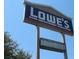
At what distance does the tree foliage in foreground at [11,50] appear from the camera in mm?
1732

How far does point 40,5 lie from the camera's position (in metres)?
1.86

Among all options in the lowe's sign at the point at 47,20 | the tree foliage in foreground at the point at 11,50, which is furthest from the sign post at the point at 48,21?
the tree foliage in foreground at the point at 11,50

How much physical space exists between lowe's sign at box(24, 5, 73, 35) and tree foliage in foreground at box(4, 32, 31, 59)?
188mm

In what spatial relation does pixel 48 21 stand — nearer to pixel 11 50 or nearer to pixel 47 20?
pixel 47 20

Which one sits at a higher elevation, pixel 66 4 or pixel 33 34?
pixel 66 4

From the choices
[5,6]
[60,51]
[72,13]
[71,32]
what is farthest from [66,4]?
[5,6]

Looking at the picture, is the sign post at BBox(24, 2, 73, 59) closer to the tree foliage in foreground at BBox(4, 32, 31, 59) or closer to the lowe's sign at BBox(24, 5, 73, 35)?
the lowe's sign at BBox(24, 5, 73, 35)

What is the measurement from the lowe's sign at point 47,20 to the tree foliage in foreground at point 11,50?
188 millimetres

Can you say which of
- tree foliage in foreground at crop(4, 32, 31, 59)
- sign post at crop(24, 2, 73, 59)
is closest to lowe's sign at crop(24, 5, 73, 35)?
sign post at crop(24, 2, 73, 59)

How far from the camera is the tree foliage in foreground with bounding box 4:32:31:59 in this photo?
1.73 meters

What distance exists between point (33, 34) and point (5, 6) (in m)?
0.29
